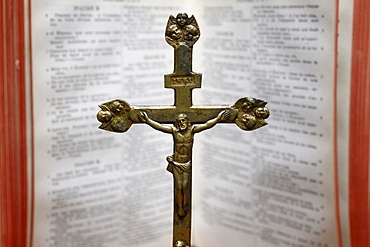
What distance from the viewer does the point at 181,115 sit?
814mm

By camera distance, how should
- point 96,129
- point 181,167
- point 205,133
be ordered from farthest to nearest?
1. point 205,133
2. point 96,129
3. point 181,167

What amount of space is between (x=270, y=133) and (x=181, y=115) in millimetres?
320

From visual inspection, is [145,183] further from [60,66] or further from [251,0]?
[251,0]

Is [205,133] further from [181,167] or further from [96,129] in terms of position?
[181,167]

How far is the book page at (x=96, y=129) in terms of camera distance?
3.32 ft

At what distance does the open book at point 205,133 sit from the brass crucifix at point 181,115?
0.23 meters

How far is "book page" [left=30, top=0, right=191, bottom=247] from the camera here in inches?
39.8

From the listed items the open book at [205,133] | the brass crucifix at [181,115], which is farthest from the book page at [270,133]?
the brass crucifix at [181,115]

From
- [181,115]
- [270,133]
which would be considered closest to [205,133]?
[270,133]

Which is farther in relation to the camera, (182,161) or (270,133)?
(270,133)

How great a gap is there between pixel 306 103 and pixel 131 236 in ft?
1.41

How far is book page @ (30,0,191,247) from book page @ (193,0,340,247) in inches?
3.3

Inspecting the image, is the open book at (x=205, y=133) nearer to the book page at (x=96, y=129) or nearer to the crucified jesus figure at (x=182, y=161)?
the book page at (x=96, y=129)

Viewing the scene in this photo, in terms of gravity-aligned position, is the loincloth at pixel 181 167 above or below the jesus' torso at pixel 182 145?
below
